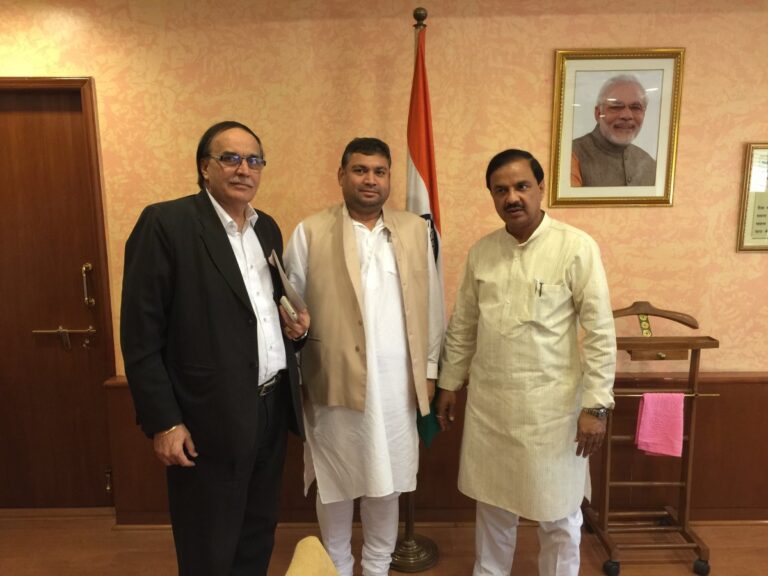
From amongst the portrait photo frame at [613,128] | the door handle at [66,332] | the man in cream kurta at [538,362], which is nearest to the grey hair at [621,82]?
the portrait photo frame at [613,128]

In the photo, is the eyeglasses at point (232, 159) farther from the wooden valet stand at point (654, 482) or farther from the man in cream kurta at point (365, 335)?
the wooden valet stand at point (654, 482)

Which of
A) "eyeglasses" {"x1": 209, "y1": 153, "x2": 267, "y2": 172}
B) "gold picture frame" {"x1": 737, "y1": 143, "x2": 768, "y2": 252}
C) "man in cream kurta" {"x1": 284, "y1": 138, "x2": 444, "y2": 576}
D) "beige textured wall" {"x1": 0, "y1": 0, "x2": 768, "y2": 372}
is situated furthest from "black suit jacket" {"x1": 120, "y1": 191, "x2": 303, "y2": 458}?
"gold picture frame" {"x1": 737, "y1": 143, "x2": 768, "y2": 252}

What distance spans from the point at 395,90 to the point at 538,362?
1336mm

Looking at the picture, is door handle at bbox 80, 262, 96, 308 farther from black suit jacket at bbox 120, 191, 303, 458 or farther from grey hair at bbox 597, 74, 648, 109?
grey hair at bbox 597, 74, 648, 109

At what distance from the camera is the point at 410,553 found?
2.24 m

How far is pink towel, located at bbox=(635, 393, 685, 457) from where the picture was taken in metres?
2.20

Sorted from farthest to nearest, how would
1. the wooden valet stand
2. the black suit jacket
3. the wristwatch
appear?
the wooden valet stand, the wristwatch, the black suit jacket

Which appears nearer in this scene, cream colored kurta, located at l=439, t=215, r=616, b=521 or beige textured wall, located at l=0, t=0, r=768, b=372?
cream colored kurta, located at l=439, t=215, r=616, b=521

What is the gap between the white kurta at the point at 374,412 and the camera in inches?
72.1

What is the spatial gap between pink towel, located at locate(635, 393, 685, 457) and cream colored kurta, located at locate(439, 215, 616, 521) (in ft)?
1.75

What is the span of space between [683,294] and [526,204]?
3.95 feet

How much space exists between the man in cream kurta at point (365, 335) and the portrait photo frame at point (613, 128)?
0.87 meters

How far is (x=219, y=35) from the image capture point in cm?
232

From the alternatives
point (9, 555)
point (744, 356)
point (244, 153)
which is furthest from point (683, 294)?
point (9, 555)
